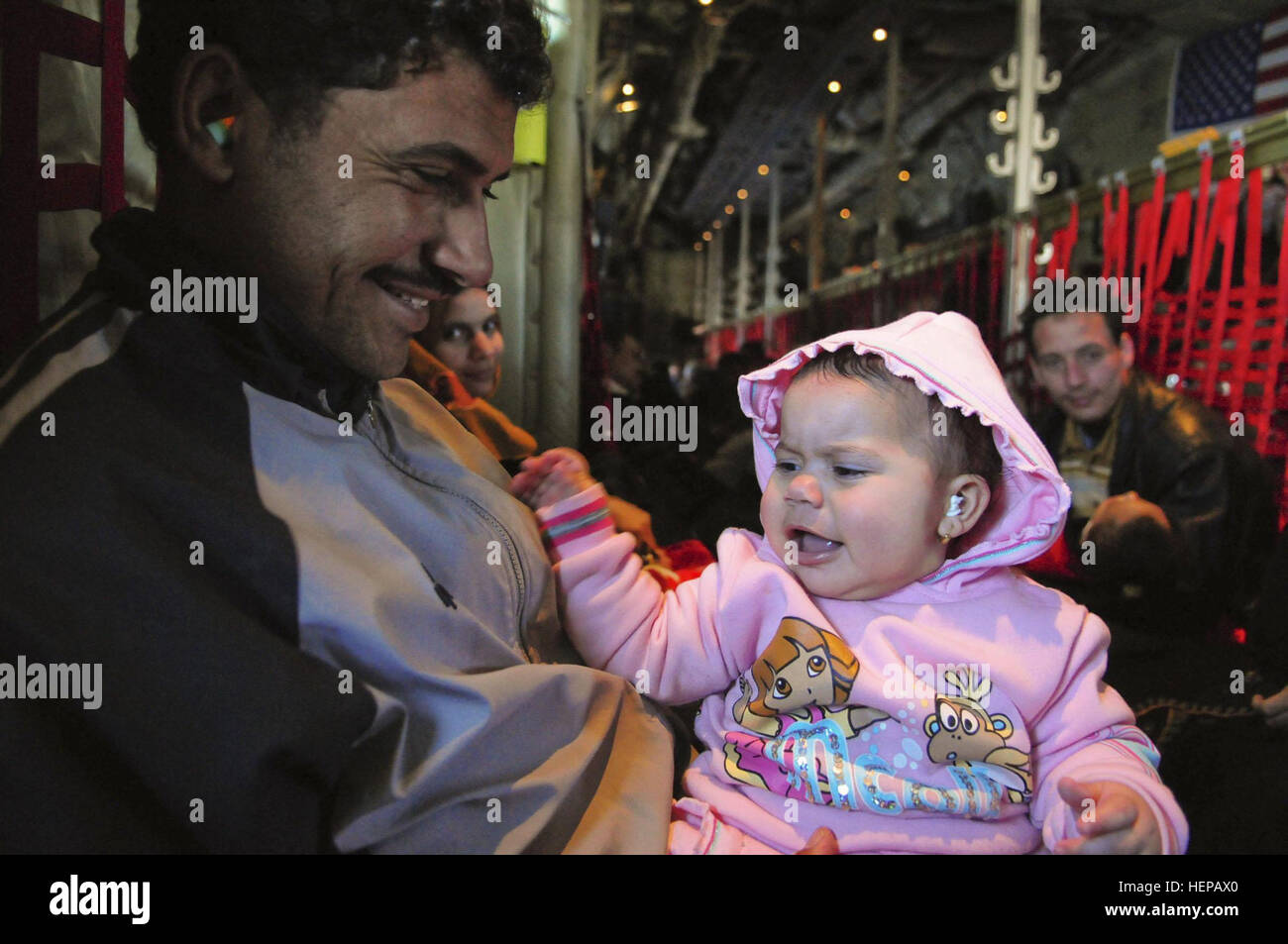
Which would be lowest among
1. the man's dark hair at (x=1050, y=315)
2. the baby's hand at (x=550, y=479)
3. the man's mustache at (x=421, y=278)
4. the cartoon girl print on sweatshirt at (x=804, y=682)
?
the cartoon girl print on sweatshirt at (x=804, y=682)

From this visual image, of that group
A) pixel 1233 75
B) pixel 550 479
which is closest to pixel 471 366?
pixel 550 479

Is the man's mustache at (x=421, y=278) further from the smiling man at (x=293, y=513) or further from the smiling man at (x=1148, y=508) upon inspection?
the smiling man at (x=1148, y=508)

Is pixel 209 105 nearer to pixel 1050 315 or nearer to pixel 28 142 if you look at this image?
pixel 28 142

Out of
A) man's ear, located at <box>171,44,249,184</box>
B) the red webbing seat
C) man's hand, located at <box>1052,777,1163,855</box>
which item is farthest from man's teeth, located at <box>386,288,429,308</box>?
man's hand, located at <box>1052,777,1163,855</box>

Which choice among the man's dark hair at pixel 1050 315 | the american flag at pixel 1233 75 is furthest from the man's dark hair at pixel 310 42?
the american flag at pixel 1233 75

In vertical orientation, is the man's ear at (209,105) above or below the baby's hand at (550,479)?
above

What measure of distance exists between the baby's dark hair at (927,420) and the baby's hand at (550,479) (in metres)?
0.37

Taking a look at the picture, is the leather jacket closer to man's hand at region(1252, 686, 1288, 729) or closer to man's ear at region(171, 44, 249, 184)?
man's hand at region(1252, 686, 1288, 729)

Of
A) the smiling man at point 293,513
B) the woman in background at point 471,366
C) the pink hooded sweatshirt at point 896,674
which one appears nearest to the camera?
the smiling man at point 293,513

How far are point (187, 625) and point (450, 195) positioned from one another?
635mm

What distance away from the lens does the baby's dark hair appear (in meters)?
1.30

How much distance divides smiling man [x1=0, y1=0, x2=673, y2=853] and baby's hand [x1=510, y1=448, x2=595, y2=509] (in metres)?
0.12

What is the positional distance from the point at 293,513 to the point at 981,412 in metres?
0.96

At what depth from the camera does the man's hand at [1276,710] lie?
1772mm
